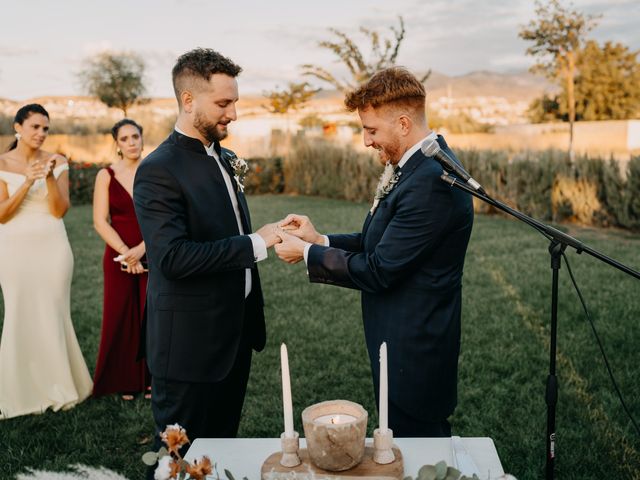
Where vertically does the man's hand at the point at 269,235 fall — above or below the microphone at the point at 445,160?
below

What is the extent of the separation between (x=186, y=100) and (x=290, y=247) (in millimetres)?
854

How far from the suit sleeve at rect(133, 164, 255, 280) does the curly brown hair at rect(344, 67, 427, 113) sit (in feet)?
2.72

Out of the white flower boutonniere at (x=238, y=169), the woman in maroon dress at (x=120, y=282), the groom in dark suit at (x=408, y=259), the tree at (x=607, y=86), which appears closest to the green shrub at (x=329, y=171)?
the woman in maroon dress at (x=120, y=282)

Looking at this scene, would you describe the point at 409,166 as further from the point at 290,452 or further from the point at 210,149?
the point at 290,452

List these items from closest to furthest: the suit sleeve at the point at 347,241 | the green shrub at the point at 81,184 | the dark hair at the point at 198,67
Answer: the dark hair at the point at 198,67 → the suit sleeve at the point at 347,241 → the green shrub at the point at 81,184

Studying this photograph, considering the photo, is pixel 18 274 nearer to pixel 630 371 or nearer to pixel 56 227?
pixel 56 227

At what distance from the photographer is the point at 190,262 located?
274cm

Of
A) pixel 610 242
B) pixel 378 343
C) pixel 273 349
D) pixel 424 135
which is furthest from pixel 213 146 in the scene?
pixel 610 242

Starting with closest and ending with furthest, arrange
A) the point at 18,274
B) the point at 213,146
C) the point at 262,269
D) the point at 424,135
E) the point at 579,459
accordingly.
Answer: the point at 424,135 → the point at 213,146 → the point at 579,459 → the point at 18,274 → the point at 262,269

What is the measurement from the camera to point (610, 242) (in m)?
11.3

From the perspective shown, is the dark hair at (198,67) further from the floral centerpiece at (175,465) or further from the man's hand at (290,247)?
the floral centerpiece at (175,465)

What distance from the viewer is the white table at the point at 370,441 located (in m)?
1.96

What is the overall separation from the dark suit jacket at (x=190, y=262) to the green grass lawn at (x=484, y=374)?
150 cm

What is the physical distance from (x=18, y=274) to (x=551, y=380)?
13.5ft
